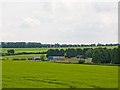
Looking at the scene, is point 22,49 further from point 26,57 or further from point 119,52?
point 119,52

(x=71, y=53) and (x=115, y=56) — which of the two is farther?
(x=71, y=53)

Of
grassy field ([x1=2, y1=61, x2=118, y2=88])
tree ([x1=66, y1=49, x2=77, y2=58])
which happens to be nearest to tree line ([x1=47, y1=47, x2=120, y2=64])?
tree ([x1=66, y1=49, x2=77, y2=58])

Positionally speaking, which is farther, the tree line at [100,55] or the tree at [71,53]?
the tree at [71,53]

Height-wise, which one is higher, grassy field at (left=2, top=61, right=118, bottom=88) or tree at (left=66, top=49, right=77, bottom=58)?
tree at (left=66, top=49, right=77, bottom=58)

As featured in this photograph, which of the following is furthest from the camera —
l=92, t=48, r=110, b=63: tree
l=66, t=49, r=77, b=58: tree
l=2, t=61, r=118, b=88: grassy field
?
l=66, t=49, r=77, b=58: tree

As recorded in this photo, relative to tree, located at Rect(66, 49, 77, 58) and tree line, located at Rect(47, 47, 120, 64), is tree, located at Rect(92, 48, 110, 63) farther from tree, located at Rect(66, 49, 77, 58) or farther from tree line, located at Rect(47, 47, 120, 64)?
tree, located at Rect(66, 49, 77, 58)

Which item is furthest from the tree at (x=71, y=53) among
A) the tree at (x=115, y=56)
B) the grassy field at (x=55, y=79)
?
the grassy field at (x=55, y=79)

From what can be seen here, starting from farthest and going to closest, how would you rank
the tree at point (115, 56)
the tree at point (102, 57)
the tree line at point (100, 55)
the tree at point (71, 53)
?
1. the tree at point (71, 53)
2. the tree at point (102, 57)
3. the tree line at point (100, 55)
4. the tree at point (115, 56)

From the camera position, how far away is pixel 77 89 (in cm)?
2711

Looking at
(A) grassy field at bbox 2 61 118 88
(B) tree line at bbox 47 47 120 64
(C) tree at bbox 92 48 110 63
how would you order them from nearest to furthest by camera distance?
(A) grassy field at bbox 2 61 118 88 → (B) tree line at bbox 47 47 120 64 → (C) tree at bbox 92 48 110 63

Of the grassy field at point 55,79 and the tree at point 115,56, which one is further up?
the tree at point 115,56

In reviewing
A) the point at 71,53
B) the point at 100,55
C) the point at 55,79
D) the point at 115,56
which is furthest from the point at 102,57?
the point at 55,79

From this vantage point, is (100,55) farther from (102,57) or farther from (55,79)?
(55,79)

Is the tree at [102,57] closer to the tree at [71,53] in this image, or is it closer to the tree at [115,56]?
the tree at [115,56]
